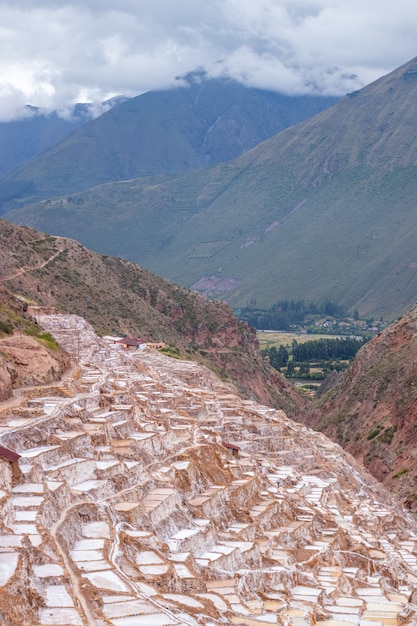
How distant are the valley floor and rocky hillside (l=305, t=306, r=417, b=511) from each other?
20.9 metres

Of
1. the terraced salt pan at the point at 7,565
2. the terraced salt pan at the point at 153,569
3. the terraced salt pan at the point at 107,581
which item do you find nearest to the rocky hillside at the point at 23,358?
the terraced salt pan at the point at 153,569

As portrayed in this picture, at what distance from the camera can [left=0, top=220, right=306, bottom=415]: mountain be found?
103 meters

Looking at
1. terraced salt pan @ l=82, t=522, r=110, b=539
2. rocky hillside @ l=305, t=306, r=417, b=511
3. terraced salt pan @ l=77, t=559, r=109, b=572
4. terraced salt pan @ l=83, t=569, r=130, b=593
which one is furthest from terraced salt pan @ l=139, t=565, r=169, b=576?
rocky hillside @ l=305, t=306, r=417, b=511

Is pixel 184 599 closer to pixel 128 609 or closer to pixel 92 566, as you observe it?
pixel 92 566

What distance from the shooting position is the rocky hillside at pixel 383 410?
7188 centimetres

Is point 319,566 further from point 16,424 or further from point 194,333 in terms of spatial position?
point 194,333

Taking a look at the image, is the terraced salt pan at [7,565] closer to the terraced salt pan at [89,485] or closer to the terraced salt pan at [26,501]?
the terraced salt pan at [26,501]

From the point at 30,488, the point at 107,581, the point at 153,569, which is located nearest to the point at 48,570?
the point at 107,581

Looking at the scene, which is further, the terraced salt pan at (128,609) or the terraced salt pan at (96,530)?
the terraced salt pan at (96,530)

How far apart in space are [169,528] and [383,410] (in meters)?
54.6

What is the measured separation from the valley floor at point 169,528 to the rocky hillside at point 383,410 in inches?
822

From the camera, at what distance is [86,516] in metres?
27.8

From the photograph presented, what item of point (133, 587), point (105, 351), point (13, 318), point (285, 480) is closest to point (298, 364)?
point (105, 351)

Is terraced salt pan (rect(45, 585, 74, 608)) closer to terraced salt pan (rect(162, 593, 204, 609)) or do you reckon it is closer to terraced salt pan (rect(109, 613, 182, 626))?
terraced salt pan (rect(109, 613, 182, 626))
